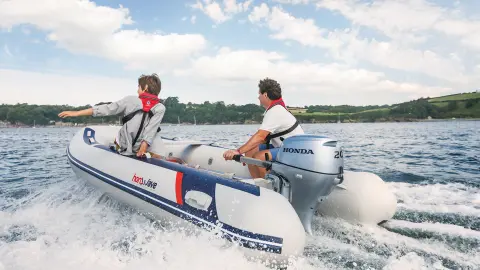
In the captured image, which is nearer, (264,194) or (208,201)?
(264,194)

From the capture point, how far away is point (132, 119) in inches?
209

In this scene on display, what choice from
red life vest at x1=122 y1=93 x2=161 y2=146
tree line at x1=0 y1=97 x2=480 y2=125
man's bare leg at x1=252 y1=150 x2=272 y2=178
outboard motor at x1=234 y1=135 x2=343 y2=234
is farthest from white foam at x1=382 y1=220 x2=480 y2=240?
tree line at x1=0 y1=97 x2=480 y2=125

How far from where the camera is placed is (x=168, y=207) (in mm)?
4422

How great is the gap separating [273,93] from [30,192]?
5.66 metres

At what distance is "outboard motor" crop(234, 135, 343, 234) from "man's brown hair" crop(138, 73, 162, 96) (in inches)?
85.5

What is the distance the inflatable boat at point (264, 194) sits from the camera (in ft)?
11.5

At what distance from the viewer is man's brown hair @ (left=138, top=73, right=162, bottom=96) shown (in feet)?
17.4

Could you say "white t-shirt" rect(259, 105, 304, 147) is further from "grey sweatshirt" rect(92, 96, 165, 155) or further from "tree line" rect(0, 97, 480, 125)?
"tree line" rect(0, 97, 480, 125)

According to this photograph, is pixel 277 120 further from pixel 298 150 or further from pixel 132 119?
pixel 132 119

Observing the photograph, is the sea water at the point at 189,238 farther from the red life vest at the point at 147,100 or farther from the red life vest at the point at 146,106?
the red life vest at the point at 147,100

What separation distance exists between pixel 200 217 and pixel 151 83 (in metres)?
2.24

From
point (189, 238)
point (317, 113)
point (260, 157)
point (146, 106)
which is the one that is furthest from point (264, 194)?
point (317, 113)

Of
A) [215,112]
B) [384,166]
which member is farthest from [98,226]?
[215,112]

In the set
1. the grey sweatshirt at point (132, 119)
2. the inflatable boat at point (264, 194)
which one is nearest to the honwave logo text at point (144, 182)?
the inflatable boat at point (264, 194)
